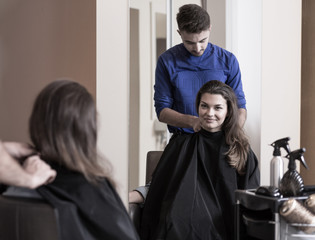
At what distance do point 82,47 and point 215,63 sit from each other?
2.35 feet

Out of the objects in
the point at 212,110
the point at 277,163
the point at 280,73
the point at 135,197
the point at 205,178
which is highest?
the point at 280,73

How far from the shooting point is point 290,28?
10.5ft

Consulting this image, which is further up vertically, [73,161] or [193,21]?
[193,21]

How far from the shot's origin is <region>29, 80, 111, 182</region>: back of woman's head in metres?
1.30

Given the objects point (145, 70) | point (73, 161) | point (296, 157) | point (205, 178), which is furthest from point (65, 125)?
point (145, 70)

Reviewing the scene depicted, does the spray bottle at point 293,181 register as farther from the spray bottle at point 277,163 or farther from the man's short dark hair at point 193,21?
the man's short dark hair at point 193,21

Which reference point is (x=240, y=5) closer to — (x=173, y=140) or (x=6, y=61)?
(x=173, y=140)

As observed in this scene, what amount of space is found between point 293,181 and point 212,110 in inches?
21.5

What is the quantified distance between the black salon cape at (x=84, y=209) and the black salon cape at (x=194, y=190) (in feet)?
2.58

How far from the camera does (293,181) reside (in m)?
1.94

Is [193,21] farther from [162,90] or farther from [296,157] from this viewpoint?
[296,157]

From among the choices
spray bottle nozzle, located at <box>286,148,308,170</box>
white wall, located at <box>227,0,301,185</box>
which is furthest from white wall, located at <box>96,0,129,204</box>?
white wall, located at <box>227,0,301,185</box>

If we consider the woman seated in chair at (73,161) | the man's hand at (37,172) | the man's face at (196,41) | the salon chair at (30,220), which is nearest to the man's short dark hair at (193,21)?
the man's face at (196,41)

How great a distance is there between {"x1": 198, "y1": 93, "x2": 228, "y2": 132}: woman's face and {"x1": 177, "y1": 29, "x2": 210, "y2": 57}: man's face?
324mm
